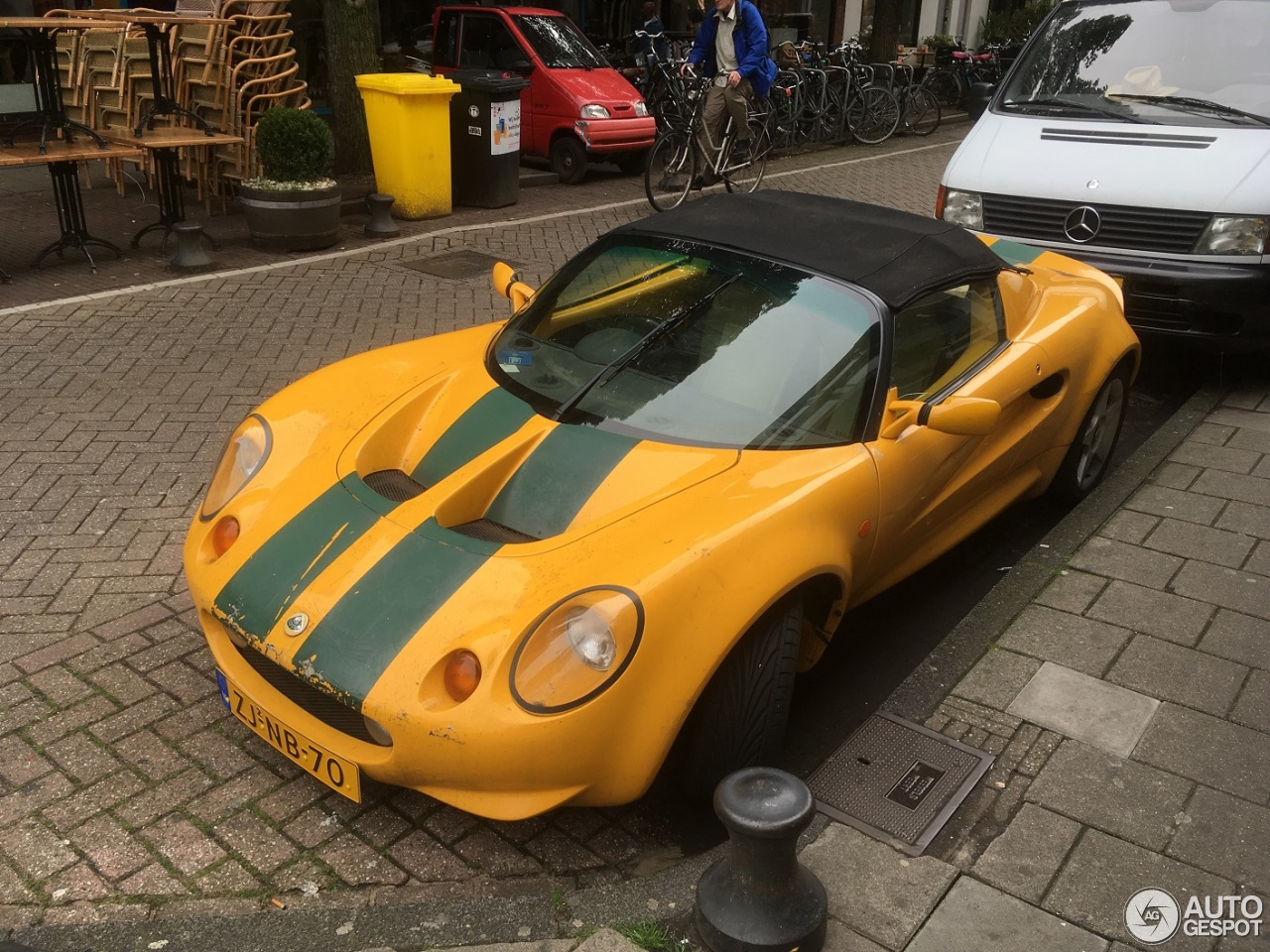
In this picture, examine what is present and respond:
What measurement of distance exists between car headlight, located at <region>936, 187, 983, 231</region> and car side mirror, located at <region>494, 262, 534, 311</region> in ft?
10.6

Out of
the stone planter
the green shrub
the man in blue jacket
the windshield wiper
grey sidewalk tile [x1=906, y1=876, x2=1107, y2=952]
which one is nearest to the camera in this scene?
grey sidewalk tile [x1=906, y1=876, x2=1107, y2=952]

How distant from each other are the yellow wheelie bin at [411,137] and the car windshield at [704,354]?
19.7 ft

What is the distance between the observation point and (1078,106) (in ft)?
22.0

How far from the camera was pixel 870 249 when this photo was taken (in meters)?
3.79

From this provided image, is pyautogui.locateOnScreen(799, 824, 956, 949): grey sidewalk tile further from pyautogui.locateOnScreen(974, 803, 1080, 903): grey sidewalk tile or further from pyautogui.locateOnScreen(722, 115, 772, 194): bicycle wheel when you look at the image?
pyautogui.locateOnScreen(722, 115, 772, 194): bicycle wheel

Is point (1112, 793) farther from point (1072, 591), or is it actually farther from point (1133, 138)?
point (1133, 138)

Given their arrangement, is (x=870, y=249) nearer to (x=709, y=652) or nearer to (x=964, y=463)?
(x=964, y=463)

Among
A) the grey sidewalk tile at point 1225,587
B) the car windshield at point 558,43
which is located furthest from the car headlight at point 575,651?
the car windshield at point 558,43

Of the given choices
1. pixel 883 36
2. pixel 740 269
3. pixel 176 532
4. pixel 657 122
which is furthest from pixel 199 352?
pixel 883 36

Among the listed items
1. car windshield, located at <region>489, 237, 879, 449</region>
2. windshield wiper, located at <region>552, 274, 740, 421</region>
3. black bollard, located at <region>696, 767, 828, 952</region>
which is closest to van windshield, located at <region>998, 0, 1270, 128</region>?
car windshield, located at <region>489, 237, 879, 449</region>

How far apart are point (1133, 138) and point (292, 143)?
5626 millimetres

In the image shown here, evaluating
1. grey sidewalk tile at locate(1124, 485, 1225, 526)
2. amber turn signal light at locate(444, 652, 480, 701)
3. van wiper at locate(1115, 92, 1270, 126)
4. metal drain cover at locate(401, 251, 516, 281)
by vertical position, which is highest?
van wiper at locate(1115, 92, 1270, 126)

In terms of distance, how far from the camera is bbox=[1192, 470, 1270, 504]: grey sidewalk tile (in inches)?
191

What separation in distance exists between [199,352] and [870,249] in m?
4.23
